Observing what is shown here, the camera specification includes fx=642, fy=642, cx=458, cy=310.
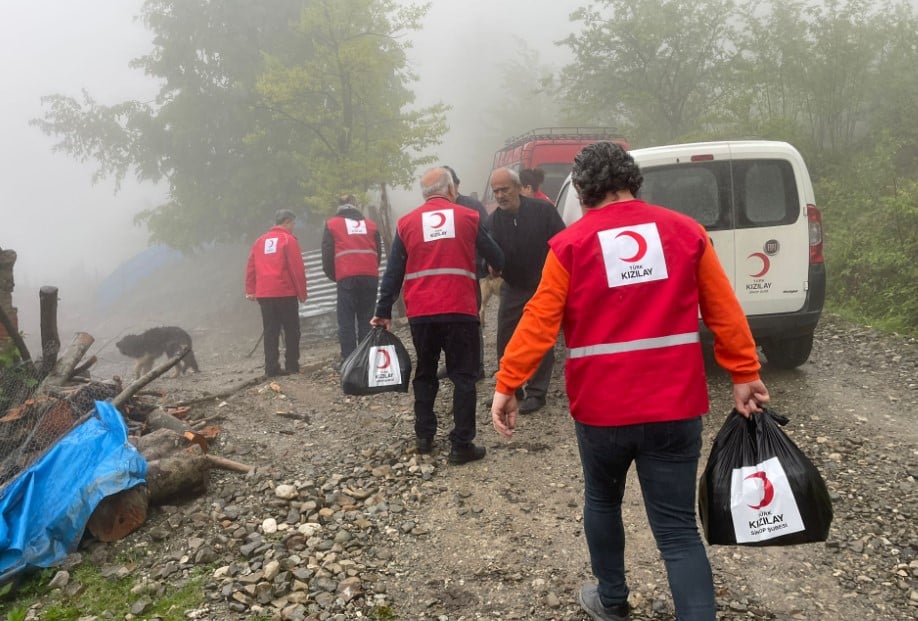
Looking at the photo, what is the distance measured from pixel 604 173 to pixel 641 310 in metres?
0.52

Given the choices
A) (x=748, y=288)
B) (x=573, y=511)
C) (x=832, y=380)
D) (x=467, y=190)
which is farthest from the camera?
(x=467, y=190)

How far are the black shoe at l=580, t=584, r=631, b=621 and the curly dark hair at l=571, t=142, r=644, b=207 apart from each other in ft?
5.60

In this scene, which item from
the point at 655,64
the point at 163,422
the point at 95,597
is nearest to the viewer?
the point at 95,597

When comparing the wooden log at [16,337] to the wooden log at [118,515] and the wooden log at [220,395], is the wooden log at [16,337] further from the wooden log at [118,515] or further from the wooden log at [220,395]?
the wooden log at [118,515]

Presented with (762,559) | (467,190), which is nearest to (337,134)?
(762,559)

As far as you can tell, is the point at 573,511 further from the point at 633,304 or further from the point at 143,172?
the point at 143,172

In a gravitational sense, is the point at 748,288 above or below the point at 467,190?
below

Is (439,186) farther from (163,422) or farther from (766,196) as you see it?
(163,422)

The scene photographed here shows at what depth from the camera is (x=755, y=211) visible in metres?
5.41

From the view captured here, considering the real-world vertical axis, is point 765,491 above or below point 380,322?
below

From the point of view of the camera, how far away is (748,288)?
542 cm

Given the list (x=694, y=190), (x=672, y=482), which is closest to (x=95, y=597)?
(x=672, y=482)

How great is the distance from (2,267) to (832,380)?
8128 mm

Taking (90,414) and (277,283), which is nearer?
(90,414)
